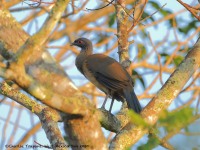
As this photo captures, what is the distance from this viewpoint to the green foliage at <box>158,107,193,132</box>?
219 cm

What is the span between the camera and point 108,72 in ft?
19.7

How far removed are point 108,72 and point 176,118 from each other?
3.82 m

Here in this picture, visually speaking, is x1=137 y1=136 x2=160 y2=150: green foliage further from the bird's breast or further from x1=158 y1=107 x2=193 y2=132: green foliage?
the bird's breast

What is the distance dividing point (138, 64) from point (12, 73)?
6.27m

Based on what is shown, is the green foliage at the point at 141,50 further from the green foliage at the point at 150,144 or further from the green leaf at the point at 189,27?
the green foliage at the point at 150,144

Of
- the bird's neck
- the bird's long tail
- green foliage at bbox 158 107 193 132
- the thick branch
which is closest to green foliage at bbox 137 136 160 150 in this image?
green foliage at bbox 158 107 193 132

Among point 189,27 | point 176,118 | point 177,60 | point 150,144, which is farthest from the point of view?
point 189,27

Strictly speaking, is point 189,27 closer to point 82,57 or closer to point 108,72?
point 82,57

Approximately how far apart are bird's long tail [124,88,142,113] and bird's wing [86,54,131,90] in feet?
0.35

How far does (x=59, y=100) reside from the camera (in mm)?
2613

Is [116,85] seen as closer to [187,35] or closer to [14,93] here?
[14,93]

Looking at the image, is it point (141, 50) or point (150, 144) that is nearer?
point (150, 144)

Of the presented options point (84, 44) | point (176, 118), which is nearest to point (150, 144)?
point (176, 118)

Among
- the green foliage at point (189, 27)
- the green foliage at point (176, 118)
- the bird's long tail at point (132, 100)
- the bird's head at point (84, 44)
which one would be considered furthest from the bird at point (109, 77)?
the green foliage at point (176, 118)
